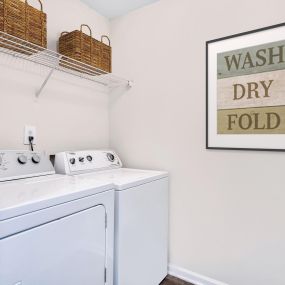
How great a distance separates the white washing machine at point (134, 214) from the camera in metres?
1.34

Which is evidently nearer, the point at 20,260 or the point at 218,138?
the point at 20,260

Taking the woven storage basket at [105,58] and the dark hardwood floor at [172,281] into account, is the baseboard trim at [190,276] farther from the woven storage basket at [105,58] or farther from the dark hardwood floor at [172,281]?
the woven storage basket at [105,58]

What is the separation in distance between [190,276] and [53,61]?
6.35 feet

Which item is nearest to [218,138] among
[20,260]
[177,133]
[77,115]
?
[177,133]

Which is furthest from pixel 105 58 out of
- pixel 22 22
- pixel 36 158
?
pixel 36 158

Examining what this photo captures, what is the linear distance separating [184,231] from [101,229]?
0.86 m

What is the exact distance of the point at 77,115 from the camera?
198 cm

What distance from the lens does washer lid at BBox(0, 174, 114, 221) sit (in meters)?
0.86

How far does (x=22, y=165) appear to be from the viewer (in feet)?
4.61

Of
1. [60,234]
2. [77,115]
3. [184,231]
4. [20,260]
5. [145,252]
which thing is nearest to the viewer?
[20,260]

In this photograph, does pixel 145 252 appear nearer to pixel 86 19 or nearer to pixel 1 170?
pixel 1 170

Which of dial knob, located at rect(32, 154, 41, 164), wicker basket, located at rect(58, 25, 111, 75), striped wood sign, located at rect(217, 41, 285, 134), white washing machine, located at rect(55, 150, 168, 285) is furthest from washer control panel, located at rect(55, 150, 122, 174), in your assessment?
striped wood sign, located at rect(217, 41, 285, 134)

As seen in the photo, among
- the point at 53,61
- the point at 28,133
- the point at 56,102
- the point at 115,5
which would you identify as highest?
the point at 115,5

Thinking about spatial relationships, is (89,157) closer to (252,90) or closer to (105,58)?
(105,58)
